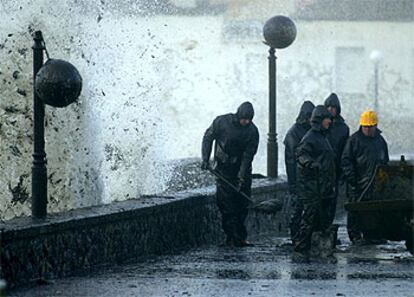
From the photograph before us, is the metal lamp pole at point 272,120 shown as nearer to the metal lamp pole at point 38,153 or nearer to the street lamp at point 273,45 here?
the street lamp at point 273,45

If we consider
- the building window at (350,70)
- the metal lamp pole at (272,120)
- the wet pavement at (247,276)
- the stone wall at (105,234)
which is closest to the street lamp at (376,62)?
the building window at (350,70)

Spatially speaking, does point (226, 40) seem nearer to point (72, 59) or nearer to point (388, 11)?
point (388, 11)

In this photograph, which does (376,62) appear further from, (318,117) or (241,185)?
(318,117)

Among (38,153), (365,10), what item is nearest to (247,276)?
(38,153)

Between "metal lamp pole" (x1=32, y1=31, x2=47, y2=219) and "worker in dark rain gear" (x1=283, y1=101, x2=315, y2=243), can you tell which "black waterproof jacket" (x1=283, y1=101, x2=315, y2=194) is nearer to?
"worker in dark rain gear" (x1=283, y1=101, x2=315, y2=243)

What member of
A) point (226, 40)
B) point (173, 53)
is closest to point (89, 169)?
point (173, 53)

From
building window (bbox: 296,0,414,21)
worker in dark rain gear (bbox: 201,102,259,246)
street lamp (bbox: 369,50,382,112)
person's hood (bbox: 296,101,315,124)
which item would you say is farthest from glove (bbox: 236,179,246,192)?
street lamp (bbox: 369,50,382,112)

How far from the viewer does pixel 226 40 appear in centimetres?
5631

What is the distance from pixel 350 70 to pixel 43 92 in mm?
45084

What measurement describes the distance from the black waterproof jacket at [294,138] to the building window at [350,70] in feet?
126

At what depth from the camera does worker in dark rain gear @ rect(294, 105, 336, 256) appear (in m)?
18.4

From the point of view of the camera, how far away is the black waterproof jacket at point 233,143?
1942 cm

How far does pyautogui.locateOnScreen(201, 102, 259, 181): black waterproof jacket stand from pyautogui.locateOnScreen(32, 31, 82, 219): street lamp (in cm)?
411

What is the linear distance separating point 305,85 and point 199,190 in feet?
121
